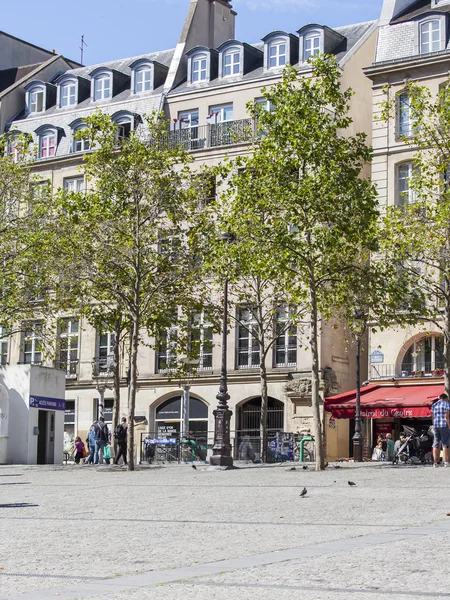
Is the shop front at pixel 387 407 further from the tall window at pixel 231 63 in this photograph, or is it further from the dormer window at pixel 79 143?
the dormer window at pixel 79 143

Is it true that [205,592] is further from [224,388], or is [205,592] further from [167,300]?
[167,300]

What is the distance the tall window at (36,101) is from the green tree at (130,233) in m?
23.5

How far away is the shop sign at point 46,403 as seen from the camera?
3766 cm

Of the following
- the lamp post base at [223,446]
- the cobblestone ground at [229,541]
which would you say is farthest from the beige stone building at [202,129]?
the cobblestone ground at [229,541]

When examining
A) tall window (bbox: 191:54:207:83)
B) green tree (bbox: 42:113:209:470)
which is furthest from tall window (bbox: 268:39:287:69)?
green tree (bbox: 42:113:209:470)

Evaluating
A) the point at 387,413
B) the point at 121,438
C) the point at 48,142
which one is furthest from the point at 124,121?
the point at 121,438

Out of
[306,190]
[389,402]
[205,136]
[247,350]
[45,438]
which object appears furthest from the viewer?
[205,136]

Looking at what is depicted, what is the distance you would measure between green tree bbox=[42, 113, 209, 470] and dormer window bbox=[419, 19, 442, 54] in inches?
557

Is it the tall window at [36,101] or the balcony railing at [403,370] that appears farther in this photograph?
the tall window at [36,101]

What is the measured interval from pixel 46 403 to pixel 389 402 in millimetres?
11977

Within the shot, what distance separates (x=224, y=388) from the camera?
2973cm

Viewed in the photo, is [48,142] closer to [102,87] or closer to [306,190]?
[102,87]

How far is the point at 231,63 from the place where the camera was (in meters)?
51.6

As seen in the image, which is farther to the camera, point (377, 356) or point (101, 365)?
point (101, 365)
